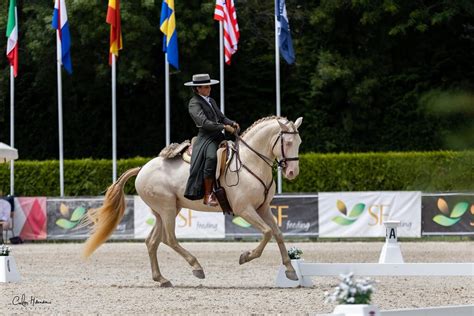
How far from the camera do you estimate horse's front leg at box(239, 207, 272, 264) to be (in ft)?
46.4

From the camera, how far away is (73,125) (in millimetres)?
40438

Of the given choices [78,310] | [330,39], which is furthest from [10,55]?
[78,310]

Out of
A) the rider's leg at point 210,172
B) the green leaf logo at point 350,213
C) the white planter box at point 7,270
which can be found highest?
the rider's leg at point 210,172

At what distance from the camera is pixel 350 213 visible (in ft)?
88.1

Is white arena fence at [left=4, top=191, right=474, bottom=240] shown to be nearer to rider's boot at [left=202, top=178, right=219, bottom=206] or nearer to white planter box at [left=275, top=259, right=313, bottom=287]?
rider's boot at [left=202, top=178, right=219, bottom=206]

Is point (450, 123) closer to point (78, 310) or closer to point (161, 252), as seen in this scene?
point (161, 252)

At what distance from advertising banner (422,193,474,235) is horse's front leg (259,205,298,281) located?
40.9 ft

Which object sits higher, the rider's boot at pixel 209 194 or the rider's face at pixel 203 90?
the rider's face at pixel 203 90

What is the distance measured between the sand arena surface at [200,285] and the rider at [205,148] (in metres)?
1.33

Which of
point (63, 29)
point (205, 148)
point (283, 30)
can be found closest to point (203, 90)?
point (205, 148)

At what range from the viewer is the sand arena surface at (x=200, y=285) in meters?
11.7

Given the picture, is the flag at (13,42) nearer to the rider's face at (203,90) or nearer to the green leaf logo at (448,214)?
the green leaf logo at (448,214)

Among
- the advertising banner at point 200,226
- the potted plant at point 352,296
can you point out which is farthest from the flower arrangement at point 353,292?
the advertising banner at point 200,226

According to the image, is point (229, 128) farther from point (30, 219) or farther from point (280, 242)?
point (30, 219)
